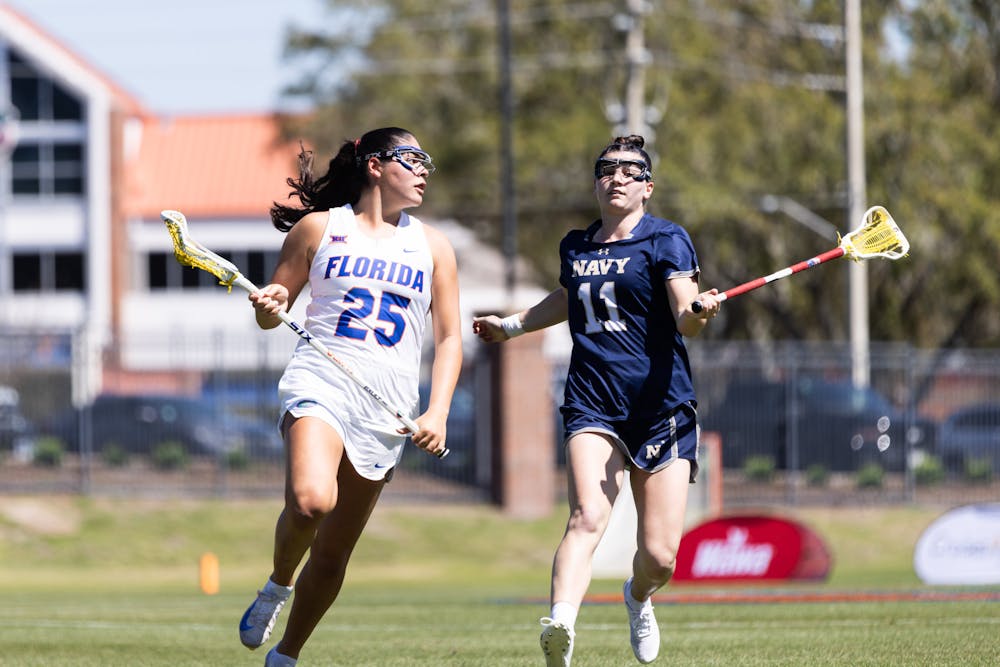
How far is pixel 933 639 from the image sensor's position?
9.09 meters

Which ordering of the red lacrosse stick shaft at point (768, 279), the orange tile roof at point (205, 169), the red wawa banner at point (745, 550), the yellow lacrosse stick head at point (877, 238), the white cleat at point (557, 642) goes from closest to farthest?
the white cleat at point (557, 642) < the red lacrosse stick shaft at point (768, 279) < the yellow lacrosse stick head at point (877, 238) < the red wawa banner at point (745, 550) < the orange tile roof at point (205, 169)

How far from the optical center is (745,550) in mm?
17281

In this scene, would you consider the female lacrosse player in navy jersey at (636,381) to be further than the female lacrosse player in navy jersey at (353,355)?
Yes

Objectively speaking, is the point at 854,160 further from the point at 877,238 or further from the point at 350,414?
the point at 350,414

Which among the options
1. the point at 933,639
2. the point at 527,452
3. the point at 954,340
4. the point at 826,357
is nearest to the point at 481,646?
the point at 933,639

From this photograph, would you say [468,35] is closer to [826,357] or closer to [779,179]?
[779,179]

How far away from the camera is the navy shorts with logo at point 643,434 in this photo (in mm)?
7637

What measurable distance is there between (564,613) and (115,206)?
183ft

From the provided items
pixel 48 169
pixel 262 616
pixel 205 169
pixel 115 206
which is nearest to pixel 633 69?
pixel 262 616

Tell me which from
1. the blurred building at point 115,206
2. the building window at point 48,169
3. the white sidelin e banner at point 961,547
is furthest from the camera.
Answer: the building window at point 48,169

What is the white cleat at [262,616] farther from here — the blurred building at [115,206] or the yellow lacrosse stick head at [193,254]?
the blurred building at [115,206]

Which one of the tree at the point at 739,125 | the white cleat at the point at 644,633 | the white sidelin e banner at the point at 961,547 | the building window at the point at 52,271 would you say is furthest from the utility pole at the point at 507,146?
the white cleat at the point at 644,633

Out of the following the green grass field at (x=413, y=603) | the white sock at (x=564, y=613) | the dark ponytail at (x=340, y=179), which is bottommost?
the green grass field at (x=413, y=603)

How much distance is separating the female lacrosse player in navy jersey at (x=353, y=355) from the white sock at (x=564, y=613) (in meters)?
0.82
